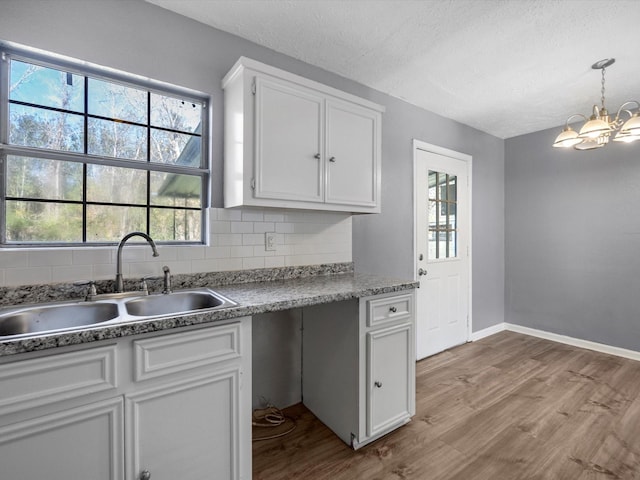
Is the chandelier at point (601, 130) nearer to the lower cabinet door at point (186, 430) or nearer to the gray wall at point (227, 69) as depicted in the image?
the gray wall at point (227, 69)

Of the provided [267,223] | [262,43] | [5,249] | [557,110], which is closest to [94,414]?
[5,249]

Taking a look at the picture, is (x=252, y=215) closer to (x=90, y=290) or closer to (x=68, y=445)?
(x=90, y=290)

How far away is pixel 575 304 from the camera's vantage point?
3412 millimetres

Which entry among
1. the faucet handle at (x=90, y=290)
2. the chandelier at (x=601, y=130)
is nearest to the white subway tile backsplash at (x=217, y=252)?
the faucet handle at (x=90, y=290)

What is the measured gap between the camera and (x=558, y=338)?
3537mm

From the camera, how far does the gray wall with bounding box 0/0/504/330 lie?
1.53 m

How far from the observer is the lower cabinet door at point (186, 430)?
3.72ft

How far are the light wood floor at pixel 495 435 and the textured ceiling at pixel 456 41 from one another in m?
2.48

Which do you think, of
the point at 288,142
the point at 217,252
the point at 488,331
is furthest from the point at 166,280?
the point at 488,331

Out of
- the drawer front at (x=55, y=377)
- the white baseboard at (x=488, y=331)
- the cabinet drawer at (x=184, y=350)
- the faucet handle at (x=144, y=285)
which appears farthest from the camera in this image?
the white baseboard at (x=488, y=331)

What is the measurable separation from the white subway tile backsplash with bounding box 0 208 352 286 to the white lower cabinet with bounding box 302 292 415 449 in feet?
1.63

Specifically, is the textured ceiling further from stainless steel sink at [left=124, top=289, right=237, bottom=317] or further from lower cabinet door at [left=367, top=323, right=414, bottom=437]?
lower cabinet door at [left=367, top=323, right=414, bottom=437]

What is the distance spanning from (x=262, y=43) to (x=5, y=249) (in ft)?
6.07

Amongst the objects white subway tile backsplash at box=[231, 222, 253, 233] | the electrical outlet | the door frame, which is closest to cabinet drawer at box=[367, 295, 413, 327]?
the electrical outlet
